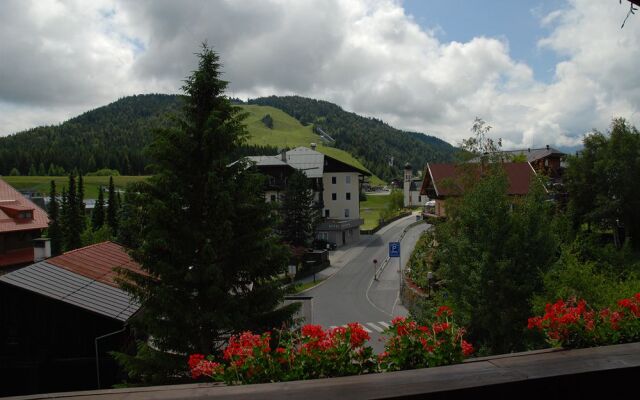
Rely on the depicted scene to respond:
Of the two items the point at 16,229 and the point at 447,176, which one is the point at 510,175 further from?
the point at 16,229

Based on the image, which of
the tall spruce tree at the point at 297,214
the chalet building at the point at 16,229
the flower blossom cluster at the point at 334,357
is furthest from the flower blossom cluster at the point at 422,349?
the tall spruce tree at the point at 297,214

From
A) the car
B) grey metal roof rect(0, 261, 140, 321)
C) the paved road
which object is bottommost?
the paved road

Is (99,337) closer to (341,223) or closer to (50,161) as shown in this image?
(341,223)

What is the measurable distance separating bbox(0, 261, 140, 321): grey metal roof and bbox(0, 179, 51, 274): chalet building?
25.6m

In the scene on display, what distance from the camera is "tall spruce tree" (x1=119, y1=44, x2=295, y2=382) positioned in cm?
1205

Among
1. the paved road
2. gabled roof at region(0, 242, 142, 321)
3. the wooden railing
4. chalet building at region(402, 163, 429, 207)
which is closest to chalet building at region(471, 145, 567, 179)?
the paved road

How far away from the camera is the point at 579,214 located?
162 ft

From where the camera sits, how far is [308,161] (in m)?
75.6

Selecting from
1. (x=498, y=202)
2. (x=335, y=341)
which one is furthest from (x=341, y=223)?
(x=335, y=341)

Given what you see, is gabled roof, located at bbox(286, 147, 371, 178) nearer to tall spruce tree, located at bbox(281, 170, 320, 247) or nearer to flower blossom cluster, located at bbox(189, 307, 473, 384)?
tall spruce tree, located at bbox(281, 170, 320, 247)

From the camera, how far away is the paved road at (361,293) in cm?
3328

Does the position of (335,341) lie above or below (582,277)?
above

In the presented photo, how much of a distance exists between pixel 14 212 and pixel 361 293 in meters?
28.4

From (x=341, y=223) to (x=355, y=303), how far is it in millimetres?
29516
